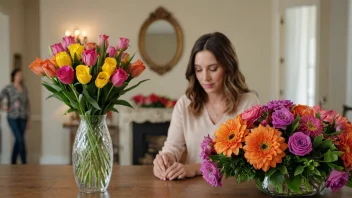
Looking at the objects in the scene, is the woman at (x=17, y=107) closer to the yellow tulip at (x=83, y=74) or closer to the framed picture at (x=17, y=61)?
the framed picture at (x=17, y=61)

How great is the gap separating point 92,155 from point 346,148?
82cm

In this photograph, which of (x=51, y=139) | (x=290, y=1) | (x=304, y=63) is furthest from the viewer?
(x=304, y=63)

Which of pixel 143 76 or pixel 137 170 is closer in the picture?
pixel 137 170

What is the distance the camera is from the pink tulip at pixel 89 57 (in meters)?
1.34

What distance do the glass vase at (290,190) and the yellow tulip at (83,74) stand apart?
0.64m

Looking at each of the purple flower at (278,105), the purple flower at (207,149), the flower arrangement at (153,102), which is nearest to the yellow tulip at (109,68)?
the purple flower at (207,149)

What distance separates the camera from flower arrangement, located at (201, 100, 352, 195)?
49.0 inches

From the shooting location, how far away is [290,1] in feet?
18.3

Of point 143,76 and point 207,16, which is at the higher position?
point 207,16

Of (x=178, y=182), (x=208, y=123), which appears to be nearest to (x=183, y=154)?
(x=208, y=123)

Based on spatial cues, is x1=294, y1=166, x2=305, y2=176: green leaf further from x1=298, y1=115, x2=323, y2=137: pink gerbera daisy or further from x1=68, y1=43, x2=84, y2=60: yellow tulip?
x1=68, y1=43, x2=84, y2=60: yellow tulip

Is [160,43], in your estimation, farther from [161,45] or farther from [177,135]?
[177,135]

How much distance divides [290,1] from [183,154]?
4.06 m

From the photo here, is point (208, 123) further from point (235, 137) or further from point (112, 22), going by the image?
point (112, 22)
